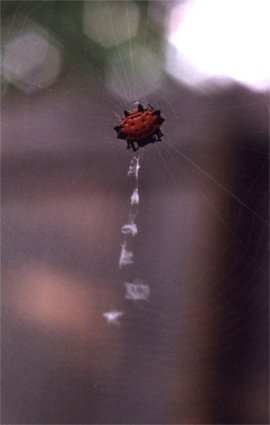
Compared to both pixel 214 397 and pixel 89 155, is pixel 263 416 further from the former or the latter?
pixel 89 155

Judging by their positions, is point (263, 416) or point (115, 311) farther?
point (115, 311)

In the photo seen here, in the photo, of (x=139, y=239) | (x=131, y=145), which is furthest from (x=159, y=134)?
(x=139, y=239)

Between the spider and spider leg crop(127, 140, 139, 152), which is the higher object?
the spider

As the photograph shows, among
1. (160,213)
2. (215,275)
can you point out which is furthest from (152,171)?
(215,275)

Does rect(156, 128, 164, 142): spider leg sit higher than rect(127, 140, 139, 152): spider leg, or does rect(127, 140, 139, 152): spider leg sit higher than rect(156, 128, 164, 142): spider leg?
rect(156, 128, 164, 142): spider leg

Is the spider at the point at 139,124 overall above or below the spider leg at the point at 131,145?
above
